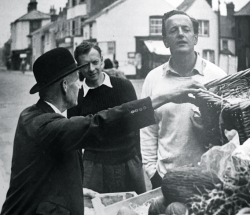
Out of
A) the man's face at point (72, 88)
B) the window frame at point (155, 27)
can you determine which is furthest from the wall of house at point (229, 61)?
the man's face at point (72, 88)

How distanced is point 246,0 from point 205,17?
17.1 inches

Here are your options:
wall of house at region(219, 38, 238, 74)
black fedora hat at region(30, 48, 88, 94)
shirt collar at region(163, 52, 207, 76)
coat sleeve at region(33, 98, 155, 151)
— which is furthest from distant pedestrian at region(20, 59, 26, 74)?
wall of house at region(219, 38, 238, 74)

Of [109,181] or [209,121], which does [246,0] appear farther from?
[109,181]

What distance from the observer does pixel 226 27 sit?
252 cm

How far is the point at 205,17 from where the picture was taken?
2449 millimetres

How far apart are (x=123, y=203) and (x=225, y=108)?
0.78 meters

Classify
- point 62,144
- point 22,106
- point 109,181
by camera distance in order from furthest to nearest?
1. point 22,106
2. point 109,181
3. point 62,144

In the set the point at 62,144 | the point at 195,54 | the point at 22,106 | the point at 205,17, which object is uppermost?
the point at 205,17

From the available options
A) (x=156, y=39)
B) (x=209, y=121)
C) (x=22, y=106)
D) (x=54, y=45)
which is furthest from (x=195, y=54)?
(x=22, y=106)

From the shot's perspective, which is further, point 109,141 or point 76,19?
point 76,19

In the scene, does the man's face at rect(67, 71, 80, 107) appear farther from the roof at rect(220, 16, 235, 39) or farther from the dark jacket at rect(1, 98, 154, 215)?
the roof at rect(220, 16, 235, 39)

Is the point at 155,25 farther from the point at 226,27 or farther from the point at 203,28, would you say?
the point at 226,27

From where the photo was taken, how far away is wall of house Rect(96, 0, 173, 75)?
241cm

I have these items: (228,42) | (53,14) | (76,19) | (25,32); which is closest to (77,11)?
(76,19)
